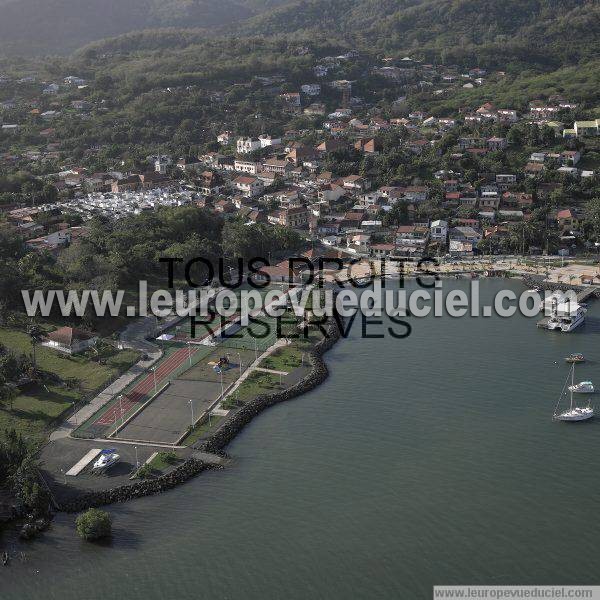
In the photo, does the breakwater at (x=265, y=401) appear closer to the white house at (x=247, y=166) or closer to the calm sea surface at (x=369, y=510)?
the calm sea surface at (x=369, y=510)

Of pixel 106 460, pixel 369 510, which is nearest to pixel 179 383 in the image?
pixel 106 460

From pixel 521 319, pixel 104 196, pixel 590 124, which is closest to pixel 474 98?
pixel 590 124

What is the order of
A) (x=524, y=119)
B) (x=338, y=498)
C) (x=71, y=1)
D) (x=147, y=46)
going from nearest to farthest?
(x=338, y=498)
(x=524, y=119)
(x=147, y=46)
(x=71, y=1)

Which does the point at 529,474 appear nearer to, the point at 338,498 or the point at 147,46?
the point at 338,498

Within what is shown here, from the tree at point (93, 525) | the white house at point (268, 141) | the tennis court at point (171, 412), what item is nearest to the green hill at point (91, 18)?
the white house at point (268, 141)

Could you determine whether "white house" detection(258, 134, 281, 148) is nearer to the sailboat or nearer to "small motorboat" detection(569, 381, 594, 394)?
"small motorboat" detection(569, 381, 594, 394)

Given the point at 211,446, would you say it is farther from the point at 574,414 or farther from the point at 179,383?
the point at 574,414

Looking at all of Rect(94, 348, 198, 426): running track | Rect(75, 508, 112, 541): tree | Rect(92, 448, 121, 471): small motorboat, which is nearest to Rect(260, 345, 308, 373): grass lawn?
Rect(94, 348, 198, 426): running track
